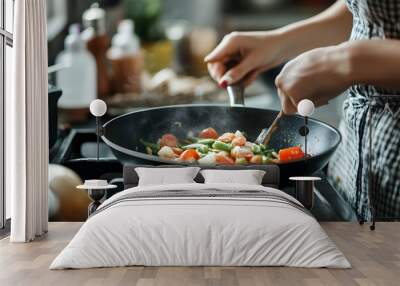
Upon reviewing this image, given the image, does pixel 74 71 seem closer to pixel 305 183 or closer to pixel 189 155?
pixel 189 155

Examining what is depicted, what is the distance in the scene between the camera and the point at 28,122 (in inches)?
211

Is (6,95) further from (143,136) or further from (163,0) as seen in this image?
(163,0)

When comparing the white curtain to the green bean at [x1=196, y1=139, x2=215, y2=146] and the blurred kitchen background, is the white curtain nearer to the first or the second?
the blurred kitchen background

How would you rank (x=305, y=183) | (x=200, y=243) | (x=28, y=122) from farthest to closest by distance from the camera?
1. (x=305, y=183)
2. (x=28, y=122)
3. (x=200, y=243)

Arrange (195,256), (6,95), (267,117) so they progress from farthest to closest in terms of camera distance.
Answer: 1. (267,117)
2. (6,95)
3. (195,256)

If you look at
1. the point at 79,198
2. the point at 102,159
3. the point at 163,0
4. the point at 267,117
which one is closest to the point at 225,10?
the point at 163,0

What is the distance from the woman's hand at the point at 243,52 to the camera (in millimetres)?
6293

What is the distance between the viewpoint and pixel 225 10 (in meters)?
6.33

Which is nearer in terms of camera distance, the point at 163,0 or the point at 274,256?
the point at 274,256

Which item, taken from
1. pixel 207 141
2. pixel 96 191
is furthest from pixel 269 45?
pixel 96 191

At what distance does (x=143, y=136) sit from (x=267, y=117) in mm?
1122

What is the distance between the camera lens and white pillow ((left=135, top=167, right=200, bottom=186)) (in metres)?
5.76

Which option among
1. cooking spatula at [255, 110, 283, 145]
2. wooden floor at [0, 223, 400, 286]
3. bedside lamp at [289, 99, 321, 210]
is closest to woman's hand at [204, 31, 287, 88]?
cooking spatula at [255, 110, 283, 145]

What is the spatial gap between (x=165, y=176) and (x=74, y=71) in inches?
54.8
